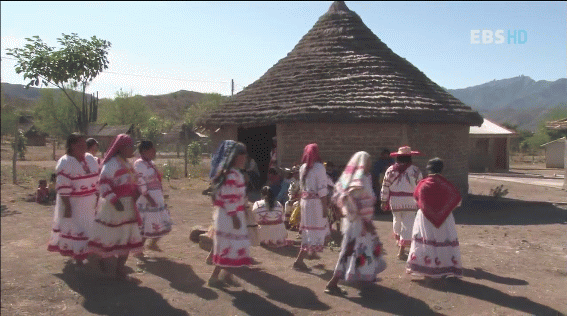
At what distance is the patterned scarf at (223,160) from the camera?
201 inches

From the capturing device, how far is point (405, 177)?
6.79m

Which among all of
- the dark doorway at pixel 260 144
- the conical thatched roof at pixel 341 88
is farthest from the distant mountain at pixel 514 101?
the conical thatched roof at pixel 341 88

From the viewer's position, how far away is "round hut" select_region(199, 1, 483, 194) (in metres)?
11.8

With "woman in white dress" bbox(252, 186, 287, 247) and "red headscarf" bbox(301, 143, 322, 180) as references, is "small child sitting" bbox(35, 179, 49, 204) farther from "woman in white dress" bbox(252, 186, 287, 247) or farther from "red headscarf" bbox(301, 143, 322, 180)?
"red headscarf" bbox(301, 143, 322, 180)

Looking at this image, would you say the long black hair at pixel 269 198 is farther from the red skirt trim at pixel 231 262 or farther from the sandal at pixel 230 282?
the red skirt trim at pixel 231 262

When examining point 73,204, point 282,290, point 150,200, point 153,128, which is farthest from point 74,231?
point 153,128

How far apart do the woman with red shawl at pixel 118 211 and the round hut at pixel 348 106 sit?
6856 millimetres

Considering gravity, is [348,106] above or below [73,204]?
above

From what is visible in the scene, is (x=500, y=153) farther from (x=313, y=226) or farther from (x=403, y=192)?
(x=313, y=226)

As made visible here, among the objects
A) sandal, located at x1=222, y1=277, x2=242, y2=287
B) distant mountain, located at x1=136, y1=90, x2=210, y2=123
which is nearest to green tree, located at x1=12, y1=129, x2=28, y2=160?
sandal, located at x1=222, y1=277, x2=242, y2=287

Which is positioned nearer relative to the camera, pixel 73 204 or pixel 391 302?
pixel 391 302


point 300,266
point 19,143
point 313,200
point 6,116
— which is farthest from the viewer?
point 19,143

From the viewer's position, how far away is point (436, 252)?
5.55 meters

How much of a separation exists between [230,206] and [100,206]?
1.58 meters
